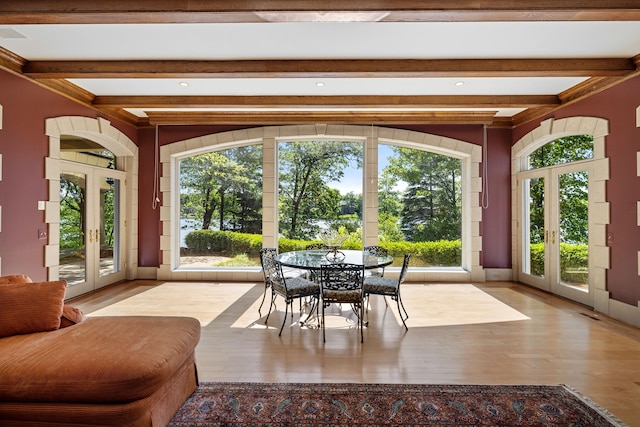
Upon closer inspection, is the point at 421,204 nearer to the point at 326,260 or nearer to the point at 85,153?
the point at 326,260

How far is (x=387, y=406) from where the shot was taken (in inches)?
86.7

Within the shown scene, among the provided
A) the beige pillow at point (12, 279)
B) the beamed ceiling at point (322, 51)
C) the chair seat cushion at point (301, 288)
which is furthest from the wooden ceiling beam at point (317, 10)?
the chair seat cushion at point (301, 288)

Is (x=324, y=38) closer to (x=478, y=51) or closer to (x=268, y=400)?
(x=478, y=51)

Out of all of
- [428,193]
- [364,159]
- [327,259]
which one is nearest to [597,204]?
[428,193]

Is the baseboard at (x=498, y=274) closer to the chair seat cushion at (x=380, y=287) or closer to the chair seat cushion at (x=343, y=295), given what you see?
the chair seat cushion at (x=380, y=287)

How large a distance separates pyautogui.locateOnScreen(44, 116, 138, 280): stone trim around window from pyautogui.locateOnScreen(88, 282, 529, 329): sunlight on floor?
3.17 ft

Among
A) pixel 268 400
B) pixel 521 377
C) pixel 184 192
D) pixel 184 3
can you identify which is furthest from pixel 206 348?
pixel 184 192

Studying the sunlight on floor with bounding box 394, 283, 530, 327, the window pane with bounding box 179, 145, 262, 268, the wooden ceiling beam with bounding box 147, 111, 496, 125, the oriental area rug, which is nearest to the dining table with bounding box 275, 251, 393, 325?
the sunlight on floor with bounding box 394, 283, 530, 327

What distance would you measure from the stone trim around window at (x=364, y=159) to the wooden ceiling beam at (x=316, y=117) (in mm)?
255

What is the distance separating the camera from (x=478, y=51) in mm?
3490

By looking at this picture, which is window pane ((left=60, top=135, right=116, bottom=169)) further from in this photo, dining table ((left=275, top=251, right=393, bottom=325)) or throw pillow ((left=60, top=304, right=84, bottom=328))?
dining table ((left=275, top=251, right=393, bottom=325))

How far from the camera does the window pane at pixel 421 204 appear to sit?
6.24m

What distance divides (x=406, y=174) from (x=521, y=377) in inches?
165

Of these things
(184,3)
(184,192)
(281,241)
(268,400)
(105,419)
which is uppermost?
(184,3)
